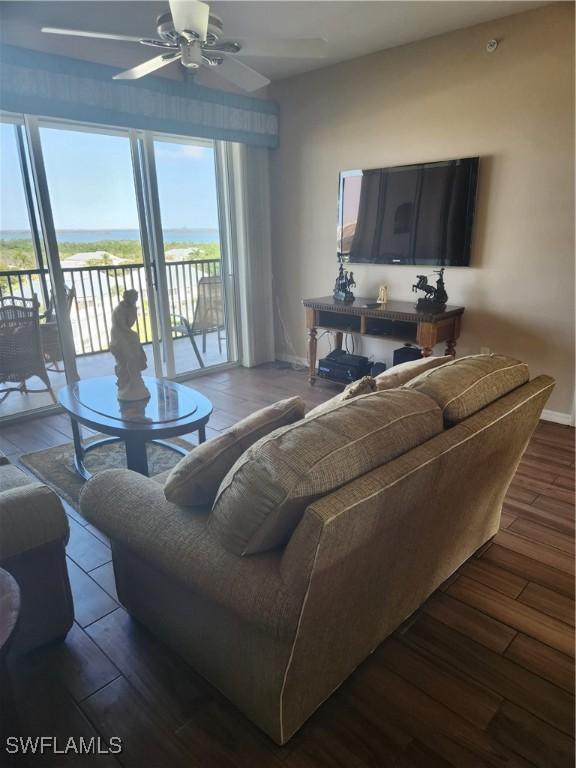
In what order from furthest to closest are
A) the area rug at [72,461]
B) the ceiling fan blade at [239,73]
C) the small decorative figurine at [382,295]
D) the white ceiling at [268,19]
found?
the small decorative figurine at [382,295]
the white ceiling at [268,19]
the area rug at [72,461]
the ceiling fan blade at [239,73]

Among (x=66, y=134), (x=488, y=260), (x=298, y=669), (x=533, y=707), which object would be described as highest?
(x=66, y=134)

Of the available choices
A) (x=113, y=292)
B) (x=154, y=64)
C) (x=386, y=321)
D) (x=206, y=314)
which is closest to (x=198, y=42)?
(x=154, y=64)

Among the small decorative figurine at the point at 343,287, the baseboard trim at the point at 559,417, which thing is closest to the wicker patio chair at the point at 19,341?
the small decorative figurine at the point at 343,287

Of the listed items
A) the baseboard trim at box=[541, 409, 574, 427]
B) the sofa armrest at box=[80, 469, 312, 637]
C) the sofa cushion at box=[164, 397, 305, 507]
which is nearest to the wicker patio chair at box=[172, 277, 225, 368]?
the baseboard trim at box=[541, 409, 574, 427]

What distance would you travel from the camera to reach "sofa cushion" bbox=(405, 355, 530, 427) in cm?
138

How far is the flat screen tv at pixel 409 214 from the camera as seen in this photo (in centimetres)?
341

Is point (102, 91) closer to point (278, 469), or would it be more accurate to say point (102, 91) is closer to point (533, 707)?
point (278, 469)

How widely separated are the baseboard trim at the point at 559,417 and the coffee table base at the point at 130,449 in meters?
2.46

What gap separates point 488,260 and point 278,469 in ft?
9.92

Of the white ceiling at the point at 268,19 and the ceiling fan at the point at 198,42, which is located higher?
the white ceiling at the point at 268,19

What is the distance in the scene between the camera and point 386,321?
149 inches

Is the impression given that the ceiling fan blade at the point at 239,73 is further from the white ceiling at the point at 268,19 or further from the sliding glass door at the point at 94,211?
the sliding glass door at the point at 94,211

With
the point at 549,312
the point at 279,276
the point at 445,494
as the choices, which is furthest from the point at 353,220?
the point at 445,494

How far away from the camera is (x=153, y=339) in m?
4.21
